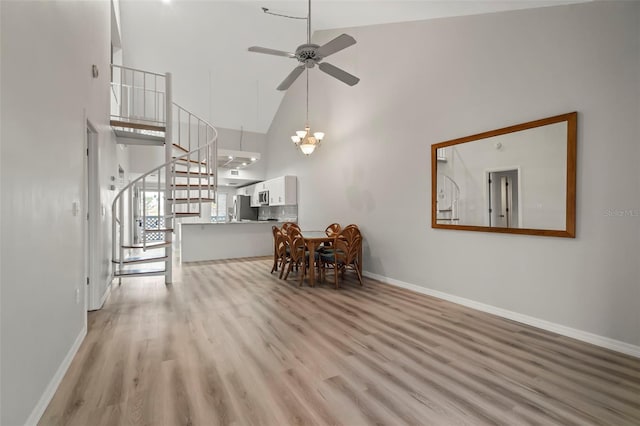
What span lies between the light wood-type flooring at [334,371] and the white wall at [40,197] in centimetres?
34

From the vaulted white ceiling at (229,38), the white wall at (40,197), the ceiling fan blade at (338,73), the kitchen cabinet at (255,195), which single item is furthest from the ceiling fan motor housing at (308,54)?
the kitchen cabinet at (255,195)

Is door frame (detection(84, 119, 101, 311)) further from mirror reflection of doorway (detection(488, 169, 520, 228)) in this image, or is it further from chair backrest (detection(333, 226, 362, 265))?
mirror reflection of doorway (detection(488, 169, 520, 228))

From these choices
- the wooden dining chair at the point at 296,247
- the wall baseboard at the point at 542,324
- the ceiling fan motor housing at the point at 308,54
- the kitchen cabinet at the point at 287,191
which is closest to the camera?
the wall baseboard at the point at 542,324

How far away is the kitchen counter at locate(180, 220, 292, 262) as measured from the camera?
707 centimetres

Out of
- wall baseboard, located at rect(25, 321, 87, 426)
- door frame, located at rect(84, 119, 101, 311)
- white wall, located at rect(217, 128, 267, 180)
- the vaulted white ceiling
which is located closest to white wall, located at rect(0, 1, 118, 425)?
wall baseboard, located at rect(25, 321, 87, 426)

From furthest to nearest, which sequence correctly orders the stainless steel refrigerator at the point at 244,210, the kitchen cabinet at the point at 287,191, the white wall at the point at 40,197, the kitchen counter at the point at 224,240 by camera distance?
the stainless steel refrigerator at the point at 244,210 → the kitchen cabinet at the point at 287,191 → the kitchen counter at the point at 224,240 → the white wall at the point at 40,197

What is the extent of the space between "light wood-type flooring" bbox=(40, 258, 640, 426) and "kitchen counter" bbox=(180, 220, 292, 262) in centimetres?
341

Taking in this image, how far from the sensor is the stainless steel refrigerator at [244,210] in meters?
9.83

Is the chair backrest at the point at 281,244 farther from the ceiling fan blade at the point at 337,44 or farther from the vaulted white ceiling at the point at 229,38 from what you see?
the vaulted white ceiling at the point at 229,38

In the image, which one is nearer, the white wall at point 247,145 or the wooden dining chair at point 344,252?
the wooden dining chair at point 344,252

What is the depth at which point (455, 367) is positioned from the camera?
2287 millimetres

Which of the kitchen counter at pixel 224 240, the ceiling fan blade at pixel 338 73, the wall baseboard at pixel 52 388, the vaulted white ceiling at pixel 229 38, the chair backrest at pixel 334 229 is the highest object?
the vaulted white ceiling at pixel 229 38

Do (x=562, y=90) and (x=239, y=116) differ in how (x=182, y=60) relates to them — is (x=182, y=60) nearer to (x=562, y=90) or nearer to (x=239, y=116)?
(x=239, y=116)

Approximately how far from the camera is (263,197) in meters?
8.99
